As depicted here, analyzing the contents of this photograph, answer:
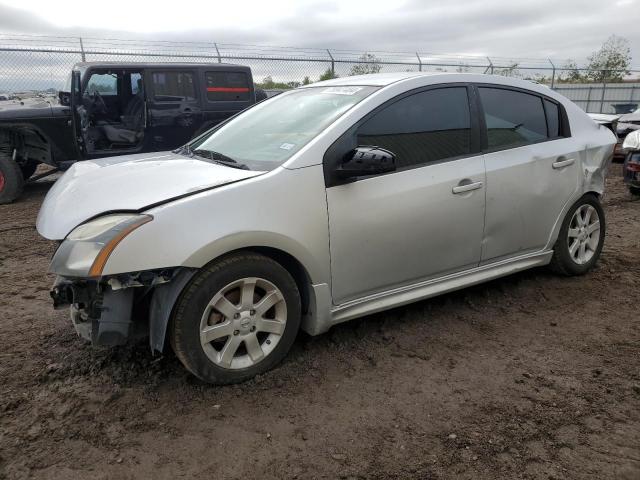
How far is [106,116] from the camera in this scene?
8367mm

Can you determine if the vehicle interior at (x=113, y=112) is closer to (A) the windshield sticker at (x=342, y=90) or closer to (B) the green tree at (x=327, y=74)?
(A) the windshield sticker at (x=342, y=90)

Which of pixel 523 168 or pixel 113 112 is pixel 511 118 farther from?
pixel 113 112

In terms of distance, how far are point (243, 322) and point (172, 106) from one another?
6.39m

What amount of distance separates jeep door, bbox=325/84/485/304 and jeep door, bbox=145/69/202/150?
583cm

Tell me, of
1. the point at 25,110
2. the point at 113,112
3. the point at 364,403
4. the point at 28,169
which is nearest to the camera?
the point at 364,403

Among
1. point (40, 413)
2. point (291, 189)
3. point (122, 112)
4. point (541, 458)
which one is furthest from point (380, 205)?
point (122, 112)

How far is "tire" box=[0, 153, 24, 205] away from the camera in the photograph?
8.05 metres

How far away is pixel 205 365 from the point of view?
9.09ft

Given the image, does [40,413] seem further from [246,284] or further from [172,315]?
[246,284]

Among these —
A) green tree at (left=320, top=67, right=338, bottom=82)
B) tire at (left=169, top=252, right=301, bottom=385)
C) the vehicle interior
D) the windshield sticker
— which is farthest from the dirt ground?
green tree at (left=320, top=67, right=338, bottom=82)

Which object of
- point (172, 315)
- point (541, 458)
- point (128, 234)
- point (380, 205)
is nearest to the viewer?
point (541, 458)

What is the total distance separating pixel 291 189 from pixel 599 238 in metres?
3.05

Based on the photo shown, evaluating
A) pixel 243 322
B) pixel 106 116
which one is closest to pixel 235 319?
pixel 243 322

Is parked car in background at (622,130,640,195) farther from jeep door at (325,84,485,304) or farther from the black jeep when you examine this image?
the black jeep
